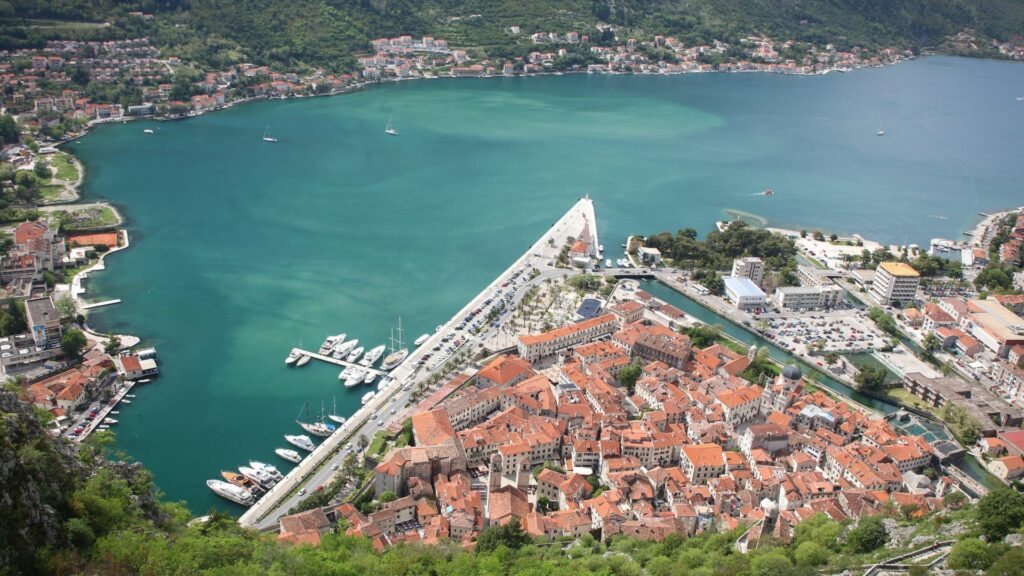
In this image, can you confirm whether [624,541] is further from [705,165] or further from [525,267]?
[705,165]

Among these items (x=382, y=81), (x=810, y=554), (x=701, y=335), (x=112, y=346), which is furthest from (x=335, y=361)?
(x=382, y=81)

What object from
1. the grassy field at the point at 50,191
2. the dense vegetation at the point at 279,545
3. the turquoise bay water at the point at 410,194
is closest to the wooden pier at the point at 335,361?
the turquoise bay water at the point at 410,194

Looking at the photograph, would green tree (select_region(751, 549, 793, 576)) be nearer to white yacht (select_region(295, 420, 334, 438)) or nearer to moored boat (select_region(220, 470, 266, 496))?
moored boat (select_region(220, 470, 266, 496))

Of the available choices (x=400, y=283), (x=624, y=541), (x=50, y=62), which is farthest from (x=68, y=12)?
(x=624, y=541)

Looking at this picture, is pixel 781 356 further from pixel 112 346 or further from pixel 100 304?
pixel 100 304

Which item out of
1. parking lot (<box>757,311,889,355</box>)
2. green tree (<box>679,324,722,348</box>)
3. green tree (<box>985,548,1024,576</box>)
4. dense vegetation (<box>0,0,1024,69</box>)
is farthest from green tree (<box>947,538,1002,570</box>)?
dense vegetation (<box>0,0,1024,69</box>)

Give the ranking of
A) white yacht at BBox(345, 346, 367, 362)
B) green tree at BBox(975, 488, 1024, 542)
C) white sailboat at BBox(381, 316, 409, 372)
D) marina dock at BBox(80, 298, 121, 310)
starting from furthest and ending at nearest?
marina dock at BBox(80, 298, 121, 310) < white yacht at BBox(345, 346, 367, 362) < white sailboat at BBox(381, 316, 409, 372) < green tree at BBox(975, 488, 1024, 542)
